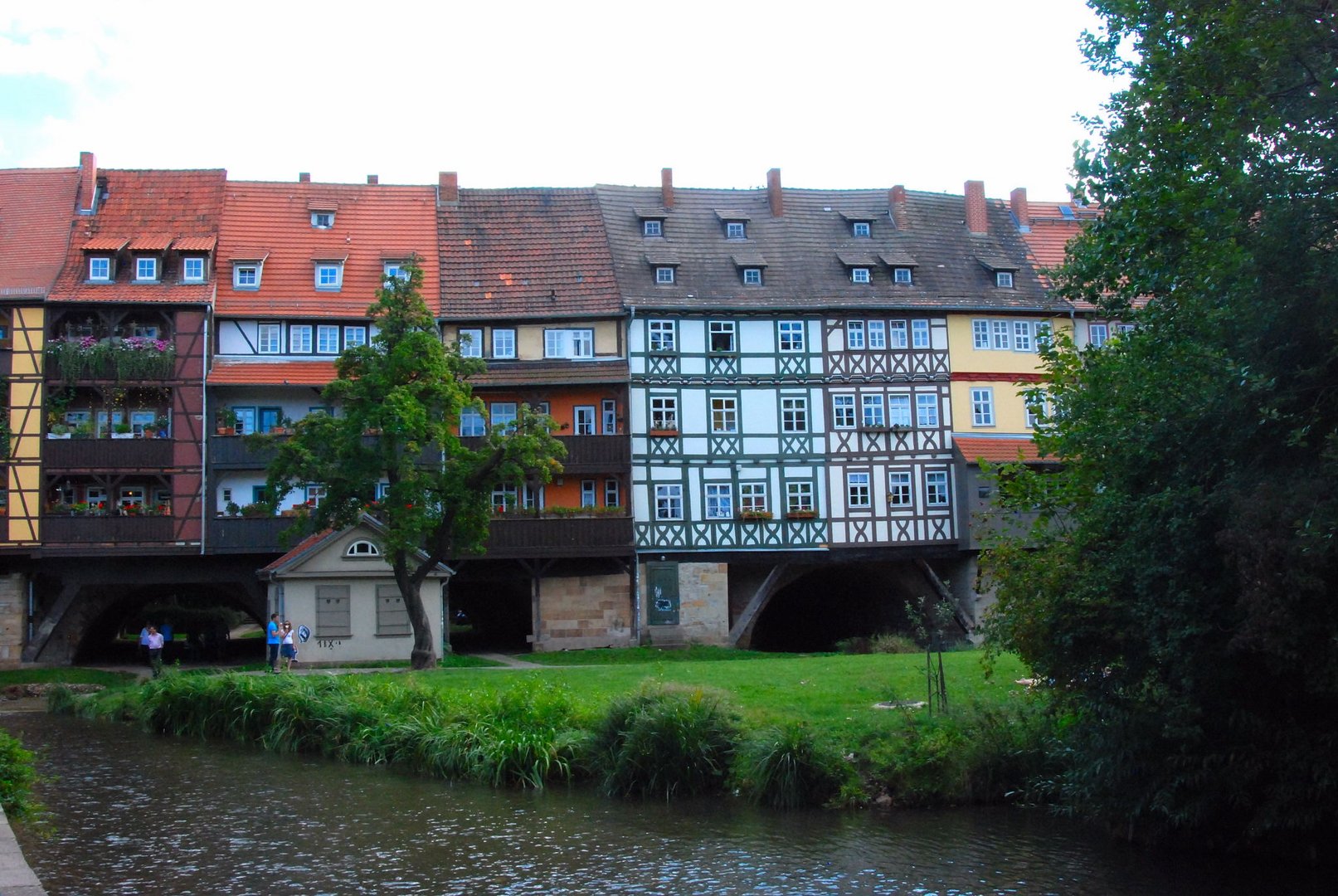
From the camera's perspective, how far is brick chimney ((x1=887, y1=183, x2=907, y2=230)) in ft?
139

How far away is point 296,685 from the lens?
2266cm

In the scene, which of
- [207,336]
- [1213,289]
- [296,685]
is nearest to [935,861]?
[1213,289]

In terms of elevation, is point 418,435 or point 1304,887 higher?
point 418,435

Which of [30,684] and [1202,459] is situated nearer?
[1202,459]

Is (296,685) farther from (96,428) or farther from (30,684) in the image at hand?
(96,428)

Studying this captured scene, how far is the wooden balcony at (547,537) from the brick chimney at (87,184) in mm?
14919

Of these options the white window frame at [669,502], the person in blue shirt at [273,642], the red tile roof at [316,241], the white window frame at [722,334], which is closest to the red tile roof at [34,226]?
the red tile roof at [316,241]

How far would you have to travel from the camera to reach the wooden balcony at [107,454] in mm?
35250

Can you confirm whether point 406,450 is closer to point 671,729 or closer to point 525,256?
point 525,256

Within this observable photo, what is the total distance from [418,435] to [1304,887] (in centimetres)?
2112

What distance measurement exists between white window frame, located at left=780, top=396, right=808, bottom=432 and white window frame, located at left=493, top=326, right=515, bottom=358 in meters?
7.70

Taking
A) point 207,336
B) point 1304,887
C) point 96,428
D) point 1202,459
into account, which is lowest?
point 1304,887

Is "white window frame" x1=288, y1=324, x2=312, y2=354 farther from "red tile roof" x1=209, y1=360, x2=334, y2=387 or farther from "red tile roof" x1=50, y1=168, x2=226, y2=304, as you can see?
"red tile roof" x1=50, y1=168, x2=226, y2=304

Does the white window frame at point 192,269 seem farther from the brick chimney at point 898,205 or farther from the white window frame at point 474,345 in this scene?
the brick chimney at point 898,205
